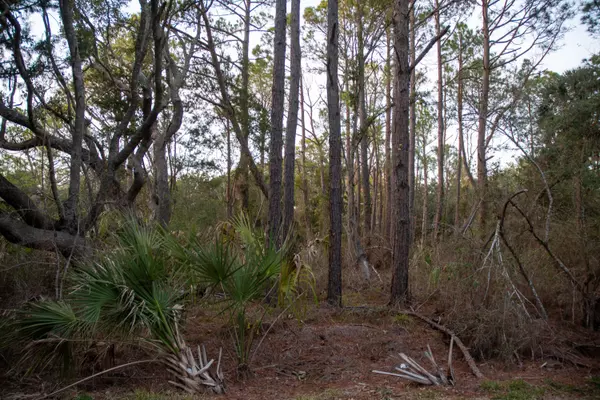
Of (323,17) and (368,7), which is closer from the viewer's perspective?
(368,7)

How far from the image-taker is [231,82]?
738 inches

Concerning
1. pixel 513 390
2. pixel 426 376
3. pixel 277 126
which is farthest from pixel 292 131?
pixel 513 390

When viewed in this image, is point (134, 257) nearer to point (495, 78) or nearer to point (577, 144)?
point (577, 144)

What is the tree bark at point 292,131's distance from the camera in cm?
1131

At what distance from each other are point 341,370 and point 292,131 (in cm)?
629

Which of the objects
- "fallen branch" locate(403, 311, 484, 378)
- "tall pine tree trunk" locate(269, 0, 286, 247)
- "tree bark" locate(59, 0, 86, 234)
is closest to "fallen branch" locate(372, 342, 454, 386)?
"fallen branch" locate(403, 311, 484, 378)

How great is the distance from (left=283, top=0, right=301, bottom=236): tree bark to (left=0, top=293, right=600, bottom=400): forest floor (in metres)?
2.58

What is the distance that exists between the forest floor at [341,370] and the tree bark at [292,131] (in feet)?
8.48

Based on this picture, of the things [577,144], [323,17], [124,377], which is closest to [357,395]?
[124,377]

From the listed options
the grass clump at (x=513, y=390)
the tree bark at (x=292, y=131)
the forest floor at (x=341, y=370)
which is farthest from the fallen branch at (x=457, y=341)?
the tree bark at (x=292, y=131)

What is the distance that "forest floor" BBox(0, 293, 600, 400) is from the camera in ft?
19.6

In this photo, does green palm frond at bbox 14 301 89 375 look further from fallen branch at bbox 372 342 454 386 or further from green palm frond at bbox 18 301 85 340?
fallen branch at bbox 372 342 454 386

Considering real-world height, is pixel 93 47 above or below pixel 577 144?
above

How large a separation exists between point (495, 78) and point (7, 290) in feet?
76.5
